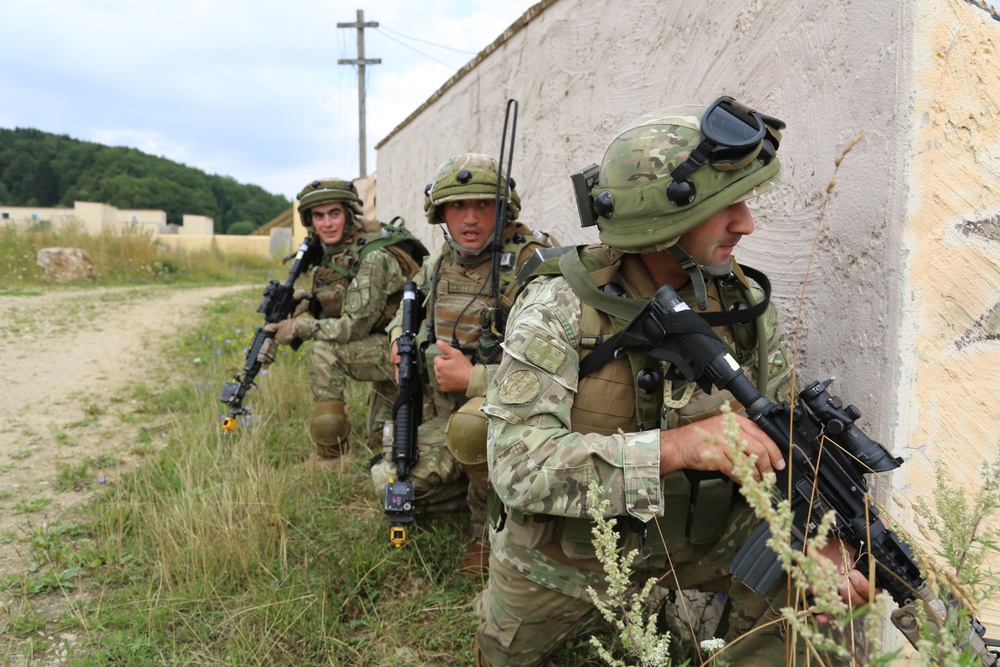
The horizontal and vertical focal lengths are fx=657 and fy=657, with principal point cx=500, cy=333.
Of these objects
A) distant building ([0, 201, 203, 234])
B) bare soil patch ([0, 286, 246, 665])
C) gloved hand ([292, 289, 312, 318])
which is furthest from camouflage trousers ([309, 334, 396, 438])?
distant building ([0, 201, 203, 234])

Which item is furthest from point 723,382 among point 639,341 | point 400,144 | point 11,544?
point 400,144

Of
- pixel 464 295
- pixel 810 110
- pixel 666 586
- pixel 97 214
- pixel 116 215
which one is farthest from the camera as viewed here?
pixel 116 215

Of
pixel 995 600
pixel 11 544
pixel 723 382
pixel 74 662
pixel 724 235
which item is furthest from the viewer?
pixel 11 544

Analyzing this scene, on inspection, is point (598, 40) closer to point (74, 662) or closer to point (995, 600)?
point (995, 600)

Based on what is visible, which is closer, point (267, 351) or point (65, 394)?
point (267, 351)

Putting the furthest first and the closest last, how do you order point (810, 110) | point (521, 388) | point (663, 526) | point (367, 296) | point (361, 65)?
point (361, 65), point (367, 296), point (810, 110), point (663, 526), point (521, 388)

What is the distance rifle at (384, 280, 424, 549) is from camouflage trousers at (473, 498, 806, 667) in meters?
0.78

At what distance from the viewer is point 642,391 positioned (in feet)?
5.24

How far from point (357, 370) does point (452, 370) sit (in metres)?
1.66

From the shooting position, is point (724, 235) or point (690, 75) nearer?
point (724, 235)

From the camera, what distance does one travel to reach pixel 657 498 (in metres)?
1.48

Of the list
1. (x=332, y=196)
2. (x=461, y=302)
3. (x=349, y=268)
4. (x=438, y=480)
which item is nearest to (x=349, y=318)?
(x=349, y=268)

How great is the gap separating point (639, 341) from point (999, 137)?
105cm

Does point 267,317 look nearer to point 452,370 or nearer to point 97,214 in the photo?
point 452,370
